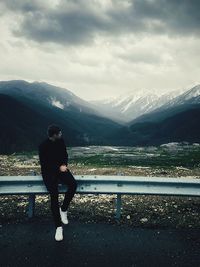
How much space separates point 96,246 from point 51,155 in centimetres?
229

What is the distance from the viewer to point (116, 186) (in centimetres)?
789

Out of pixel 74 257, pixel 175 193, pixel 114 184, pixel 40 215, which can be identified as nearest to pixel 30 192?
pixel 40 215

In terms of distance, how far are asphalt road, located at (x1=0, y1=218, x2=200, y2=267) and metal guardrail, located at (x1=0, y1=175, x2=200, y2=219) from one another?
74cm

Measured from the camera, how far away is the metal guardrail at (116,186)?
771 cm

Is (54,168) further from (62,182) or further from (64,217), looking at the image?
(64,217)

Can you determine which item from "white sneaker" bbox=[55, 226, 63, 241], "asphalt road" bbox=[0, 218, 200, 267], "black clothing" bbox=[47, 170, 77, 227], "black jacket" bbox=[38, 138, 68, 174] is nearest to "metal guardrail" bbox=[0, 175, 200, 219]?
"black clothing" bbox=[47, 170, 77, 227]

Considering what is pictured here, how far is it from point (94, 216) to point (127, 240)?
1821mm

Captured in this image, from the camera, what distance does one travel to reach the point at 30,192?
26.0 feet

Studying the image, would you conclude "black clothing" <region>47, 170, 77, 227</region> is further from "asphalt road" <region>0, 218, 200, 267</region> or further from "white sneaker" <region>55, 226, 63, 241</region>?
"asphalt road" <region>0, 218, 200, 267</region>

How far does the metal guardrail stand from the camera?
7707mm

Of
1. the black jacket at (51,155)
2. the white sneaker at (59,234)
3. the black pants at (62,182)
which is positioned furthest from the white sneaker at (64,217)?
the black jacket at (51,155)

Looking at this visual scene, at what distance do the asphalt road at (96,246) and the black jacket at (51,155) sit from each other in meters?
1.24

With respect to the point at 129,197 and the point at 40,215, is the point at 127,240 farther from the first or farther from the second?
the point at 129,197

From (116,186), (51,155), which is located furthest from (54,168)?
(116,186)
